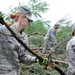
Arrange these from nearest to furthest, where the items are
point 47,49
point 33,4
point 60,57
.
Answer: point 60,57 → point 47,49 → point 33,4

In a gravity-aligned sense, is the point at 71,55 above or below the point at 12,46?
below

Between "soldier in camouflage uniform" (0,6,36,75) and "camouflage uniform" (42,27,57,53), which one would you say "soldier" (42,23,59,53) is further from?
"soldier in camouflage uniform" (0,6,36,75)

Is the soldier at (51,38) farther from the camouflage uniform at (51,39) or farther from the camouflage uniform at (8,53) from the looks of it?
the camouflage uniform at (8,53)

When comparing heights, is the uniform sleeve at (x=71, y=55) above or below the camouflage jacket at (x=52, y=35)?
below

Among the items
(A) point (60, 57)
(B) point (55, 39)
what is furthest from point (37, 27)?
(A) point (60, 57)

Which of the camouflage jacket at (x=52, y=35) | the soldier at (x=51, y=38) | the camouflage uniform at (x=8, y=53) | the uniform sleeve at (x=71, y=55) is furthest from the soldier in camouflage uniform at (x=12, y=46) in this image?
the camouflage jacket at (x=52, y=35)

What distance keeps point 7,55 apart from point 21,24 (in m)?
0.50

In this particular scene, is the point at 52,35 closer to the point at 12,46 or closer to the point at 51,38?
the point at 51,38

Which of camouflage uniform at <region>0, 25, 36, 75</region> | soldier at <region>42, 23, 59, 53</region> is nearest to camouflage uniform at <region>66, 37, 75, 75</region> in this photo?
camouflage uniform at <region>0, 25, 36, 75</region>

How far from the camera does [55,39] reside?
12367 mm

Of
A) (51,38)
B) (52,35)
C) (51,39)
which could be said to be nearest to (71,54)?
(52,35)

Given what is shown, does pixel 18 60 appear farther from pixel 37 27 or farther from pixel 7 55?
pixel 37 27

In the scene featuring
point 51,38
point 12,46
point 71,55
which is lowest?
point 71,55

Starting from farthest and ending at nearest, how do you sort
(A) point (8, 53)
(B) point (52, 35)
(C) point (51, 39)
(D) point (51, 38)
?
(C) point (51, 39) → (D) point (51, 38) → (B) point (52, 35) → (A) point (8, 53)
